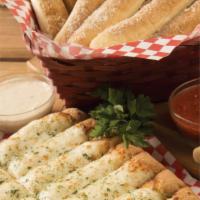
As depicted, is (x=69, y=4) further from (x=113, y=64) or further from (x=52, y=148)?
(x=52, y=148)

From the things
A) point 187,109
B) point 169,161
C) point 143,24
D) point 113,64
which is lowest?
point 169,161

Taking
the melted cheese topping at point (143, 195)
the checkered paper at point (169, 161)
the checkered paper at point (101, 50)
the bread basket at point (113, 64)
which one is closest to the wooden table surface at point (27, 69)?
the checkered paper at point (169, 161)

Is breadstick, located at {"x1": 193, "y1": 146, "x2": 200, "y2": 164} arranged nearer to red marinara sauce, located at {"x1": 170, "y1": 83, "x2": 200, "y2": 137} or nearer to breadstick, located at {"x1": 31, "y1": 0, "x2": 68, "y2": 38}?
red marinara sauce, located at {"x1": 170, "y1": 83, "x2": 200, "y2": 137}

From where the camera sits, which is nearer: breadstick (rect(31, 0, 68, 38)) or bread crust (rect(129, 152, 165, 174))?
bread crust (rect(129, 152, 165, 174))

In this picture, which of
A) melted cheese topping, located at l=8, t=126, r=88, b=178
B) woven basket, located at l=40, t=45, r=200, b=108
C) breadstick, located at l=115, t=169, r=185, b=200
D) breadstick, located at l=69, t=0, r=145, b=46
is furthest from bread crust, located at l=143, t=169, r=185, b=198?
breadstick, located at l=69, t=0, r=145, b=46

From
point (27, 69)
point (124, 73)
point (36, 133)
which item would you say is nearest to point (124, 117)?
point (124, 73)

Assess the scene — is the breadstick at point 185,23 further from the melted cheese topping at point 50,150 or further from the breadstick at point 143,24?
the melted cheese topping at point 50,150
